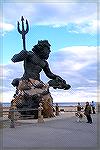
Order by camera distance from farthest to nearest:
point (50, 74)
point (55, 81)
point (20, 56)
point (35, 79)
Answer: point (50, 74) < point (55, 81) < point (35, 79) < point (20, 56)

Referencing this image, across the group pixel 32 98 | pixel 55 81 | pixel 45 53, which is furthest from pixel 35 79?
pixel 55 81

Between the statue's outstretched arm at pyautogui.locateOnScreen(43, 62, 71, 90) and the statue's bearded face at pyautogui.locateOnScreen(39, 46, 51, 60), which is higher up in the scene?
the statue's bearded face at pyautogui.locateOnScreen(39, 46, 51, 60)

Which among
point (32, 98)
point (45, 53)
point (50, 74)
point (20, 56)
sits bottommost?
point (32, 98)

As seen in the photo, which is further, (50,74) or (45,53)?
(50,74)

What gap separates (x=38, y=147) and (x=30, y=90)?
13457 millimetres

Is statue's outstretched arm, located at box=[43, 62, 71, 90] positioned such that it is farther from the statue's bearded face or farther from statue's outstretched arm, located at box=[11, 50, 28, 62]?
statue's outstretched arm, located at box=[11, 50, 28, 62]

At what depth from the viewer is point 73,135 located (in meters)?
14.1

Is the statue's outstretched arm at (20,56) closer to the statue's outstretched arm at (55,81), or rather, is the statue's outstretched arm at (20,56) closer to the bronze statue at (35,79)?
the bronze statue at (35,79)

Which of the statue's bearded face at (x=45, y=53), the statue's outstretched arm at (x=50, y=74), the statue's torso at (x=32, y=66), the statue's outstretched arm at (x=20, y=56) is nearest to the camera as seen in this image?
the statue's outstretched arm at (x=20, y=56)

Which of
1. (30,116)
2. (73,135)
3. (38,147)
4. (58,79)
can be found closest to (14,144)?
(38,147)

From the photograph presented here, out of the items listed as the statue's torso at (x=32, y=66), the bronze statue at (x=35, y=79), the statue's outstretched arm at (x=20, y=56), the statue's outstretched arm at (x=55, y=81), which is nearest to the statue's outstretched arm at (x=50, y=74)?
the statue's outstretched arm at (x=55, y=81)

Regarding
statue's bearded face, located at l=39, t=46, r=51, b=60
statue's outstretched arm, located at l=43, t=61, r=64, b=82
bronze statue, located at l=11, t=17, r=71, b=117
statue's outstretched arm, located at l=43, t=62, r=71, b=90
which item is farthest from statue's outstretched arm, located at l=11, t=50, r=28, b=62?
statue's outstretched arm, located at l=43, t=61, r=64, b=82

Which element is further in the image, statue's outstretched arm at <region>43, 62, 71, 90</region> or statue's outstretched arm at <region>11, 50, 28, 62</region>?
statue's outstretched arm at <region>43, 62, 71, 90</region>

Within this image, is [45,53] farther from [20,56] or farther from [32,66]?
[20,56]
